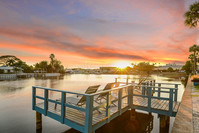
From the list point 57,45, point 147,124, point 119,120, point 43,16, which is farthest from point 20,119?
Result: point 57,45

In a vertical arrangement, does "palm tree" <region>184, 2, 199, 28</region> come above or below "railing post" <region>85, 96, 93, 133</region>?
above

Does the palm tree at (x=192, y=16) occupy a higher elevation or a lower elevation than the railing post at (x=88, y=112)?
higher

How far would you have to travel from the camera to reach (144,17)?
57.3 feet

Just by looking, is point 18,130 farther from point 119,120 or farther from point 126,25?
point 126,25

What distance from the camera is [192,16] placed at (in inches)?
627

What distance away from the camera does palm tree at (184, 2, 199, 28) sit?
1546 centimetres

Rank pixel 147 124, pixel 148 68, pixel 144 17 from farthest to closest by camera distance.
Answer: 1. pixel 148 68
2. pixel 144 17
3. pixel 147 124

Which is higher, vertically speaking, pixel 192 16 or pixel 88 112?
pixel 192 16

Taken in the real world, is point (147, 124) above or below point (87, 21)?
below

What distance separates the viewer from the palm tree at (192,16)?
1546cm

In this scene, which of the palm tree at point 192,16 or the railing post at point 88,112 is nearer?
the railing post at point 88,112

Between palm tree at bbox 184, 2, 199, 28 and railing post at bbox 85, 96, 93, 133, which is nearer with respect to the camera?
railing post at bbox 85, 96, 93, 133

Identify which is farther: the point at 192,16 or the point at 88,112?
the point at 192,16

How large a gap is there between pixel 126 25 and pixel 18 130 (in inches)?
819
